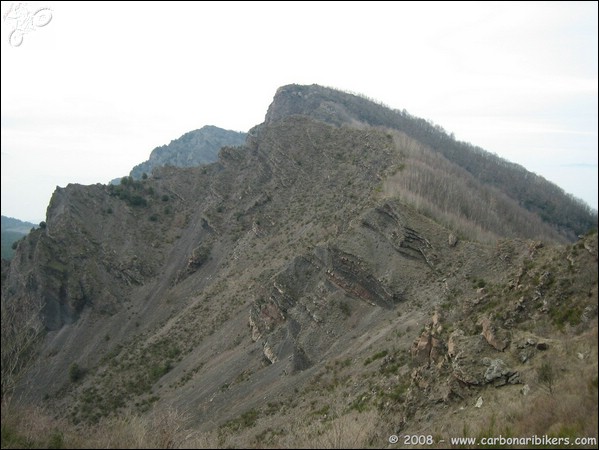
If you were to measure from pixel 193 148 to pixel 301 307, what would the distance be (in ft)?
489

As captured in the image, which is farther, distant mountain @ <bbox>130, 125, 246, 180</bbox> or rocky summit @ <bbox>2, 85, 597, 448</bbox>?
distant mountain @ <bbox>130, 125, 246, 180</bbox>

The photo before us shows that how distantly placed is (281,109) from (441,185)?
6727 cm

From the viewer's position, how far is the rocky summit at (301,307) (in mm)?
13828

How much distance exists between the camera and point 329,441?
1231cm

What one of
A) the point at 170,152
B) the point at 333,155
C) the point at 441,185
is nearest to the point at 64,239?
the point at 333,155

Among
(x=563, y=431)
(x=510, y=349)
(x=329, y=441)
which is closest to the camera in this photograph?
(x=563, y=431)

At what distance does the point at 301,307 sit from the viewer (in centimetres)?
3203

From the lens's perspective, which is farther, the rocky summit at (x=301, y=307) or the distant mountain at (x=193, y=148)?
the distant mountain at (x=193, y=148)

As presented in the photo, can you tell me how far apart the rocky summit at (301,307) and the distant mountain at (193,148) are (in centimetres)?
9481

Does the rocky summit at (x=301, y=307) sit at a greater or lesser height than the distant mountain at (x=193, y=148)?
lesser

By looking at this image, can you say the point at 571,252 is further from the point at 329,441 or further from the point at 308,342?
the point at 308,342

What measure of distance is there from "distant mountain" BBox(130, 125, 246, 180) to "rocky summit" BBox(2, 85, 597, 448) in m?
94.8

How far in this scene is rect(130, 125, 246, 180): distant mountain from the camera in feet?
543

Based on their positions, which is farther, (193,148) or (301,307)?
(193,148)
